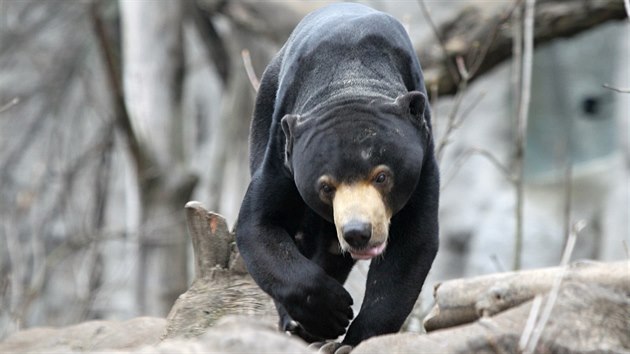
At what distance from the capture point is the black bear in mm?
3695

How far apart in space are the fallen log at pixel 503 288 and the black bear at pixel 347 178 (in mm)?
336

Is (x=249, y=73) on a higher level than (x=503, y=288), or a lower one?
higher

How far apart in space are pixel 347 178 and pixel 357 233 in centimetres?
21

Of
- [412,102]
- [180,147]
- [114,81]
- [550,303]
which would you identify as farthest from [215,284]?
[180,147]

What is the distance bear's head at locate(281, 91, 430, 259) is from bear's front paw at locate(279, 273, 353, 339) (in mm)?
238

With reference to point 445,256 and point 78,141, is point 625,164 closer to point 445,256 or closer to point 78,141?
point 445,256

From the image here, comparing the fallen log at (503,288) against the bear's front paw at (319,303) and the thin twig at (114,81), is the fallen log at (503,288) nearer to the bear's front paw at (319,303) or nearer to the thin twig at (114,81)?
the bear's front paw at (319,303)

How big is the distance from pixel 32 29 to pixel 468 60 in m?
6.71

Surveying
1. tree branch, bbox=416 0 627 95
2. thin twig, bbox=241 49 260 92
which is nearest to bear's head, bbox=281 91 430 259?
thin twig, bbox=241 49 260 92

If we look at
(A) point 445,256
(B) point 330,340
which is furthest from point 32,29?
(B) point 330,340

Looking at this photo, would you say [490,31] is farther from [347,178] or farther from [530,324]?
[530,324]

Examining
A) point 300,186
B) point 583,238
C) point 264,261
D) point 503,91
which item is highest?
point 300,186

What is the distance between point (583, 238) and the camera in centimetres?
1254

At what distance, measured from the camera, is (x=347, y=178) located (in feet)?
12.1
